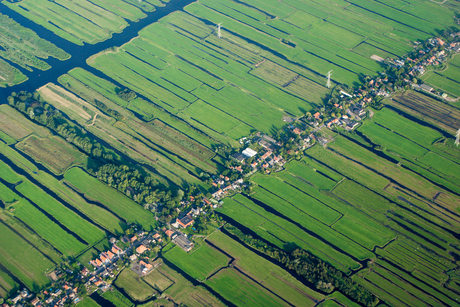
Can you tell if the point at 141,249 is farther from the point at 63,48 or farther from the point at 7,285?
the point at 63,48

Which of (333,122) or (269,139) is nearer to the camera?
(269,139)

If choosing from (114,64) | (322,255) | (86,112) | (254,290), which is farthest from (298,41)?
(254,290)

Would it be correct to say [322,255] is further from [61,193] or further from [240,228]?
[61,193]

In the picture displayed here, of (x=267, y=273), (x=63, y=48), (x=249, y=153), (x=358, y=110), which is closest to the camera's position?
(x=267, y=273)

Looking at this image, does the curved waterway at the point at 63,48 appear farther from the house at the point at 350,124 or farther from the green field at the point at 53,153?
the house at the point at 350,124

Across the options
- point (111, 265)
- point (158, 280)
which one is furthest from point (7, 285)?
point (158, 280)
